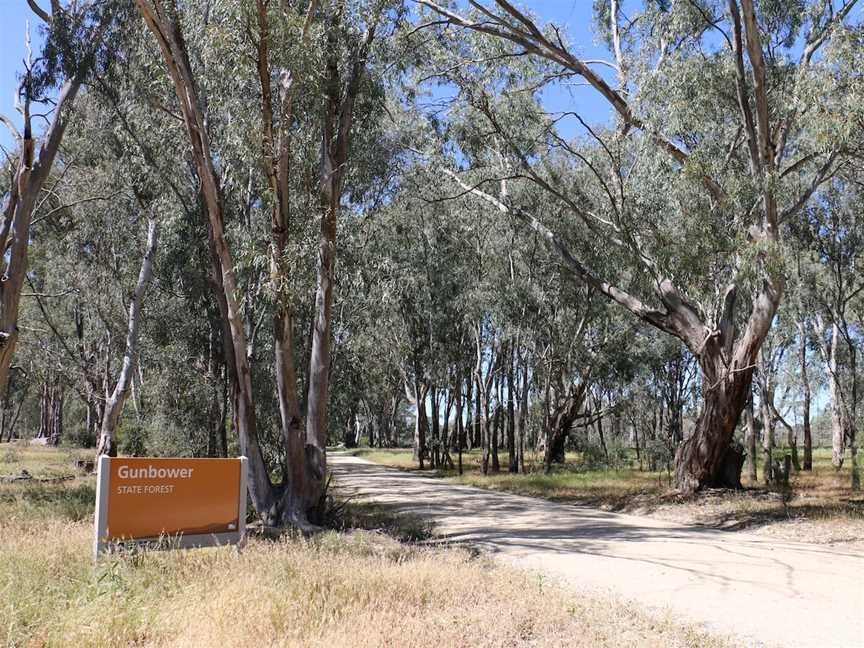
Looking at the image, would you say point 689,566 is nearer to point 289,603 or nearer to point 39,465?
point 289,603

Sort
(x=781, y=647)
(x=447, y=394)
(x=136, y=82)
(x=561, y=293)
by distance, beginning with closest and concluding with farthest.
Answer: (x=781, y=647)
(x=136, y=82)
(x=561, y=293)
(x=447, y=394)

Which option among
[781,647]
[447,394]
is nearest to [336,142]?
[781,647]

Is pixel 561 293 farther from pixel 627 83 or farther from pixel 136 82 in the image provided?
pixel 136 82

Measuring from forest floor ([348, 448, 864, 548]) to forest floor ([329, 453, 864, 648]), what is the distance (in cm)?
65

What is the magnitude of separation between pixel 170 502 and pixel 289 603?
6.74 feet

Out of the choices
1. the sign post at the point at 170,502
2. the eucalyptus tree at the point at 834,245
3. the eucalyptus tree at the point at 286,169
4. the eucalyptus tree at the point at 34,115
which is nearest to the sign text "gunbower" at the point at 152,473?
the sign post at the point at 170,502

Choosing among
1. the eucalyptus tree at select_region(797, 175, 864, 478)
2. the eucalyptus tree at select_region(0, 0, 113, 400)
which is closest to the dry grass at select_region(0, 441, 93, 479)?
the eucalyptus tree at select_region(0, 0, 113, 400)

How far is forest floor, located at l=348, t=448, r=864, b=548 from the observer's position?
37.1ft

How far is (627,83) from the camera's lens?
50.1 feet

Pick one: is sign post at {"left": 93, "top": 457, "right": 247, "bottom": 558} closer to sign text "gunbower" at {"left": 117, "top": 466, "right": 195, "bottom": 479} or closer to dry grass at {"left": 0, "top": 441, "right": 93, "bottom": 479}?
sign text "gunbower" at {"left": 117, "top": 466, "right": 195, "bottom": 479}

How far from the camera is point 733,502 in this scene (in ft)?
45.5

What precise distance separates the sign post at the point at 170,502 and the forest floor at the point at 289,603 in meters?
0.17

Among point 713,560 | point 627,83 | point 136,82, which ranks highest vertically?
point 627,83

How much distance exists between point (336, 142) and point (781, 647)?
9461 mm
